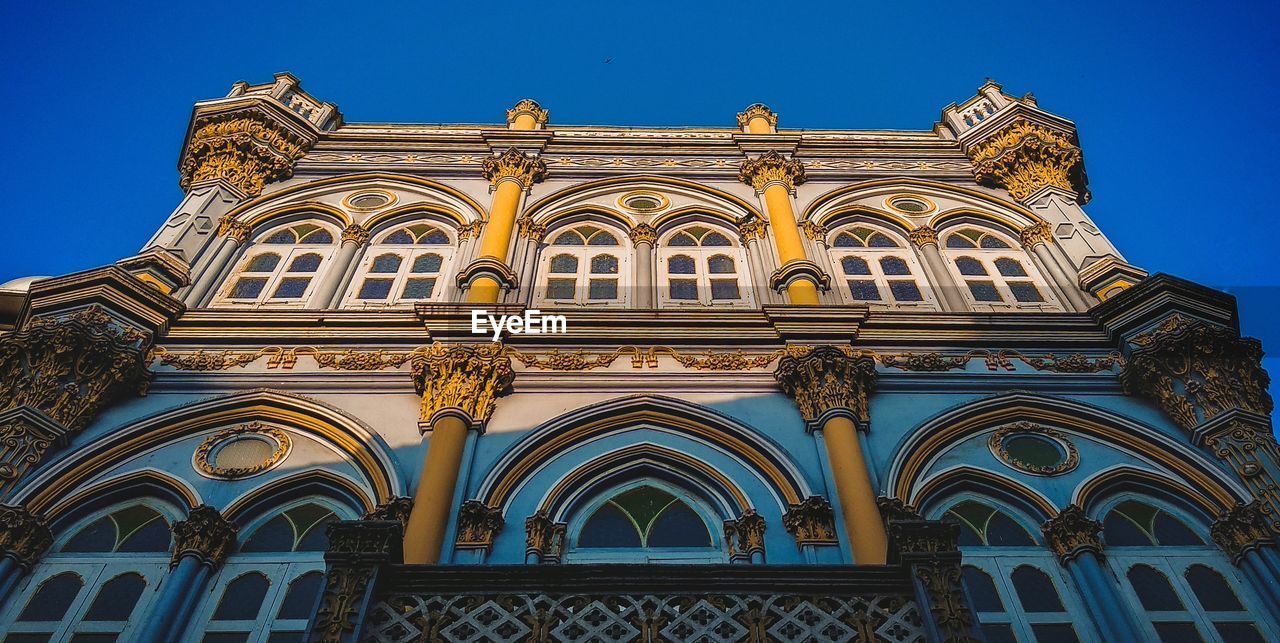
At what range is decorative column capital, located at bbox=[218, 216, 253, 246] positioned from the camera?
1706cm

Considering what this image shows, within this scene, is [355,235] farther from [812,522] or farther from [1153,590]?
[1153,590]

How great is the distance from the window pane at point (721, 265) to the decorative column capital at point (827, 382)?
3.52 metres

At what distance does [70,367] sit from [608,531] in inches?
253

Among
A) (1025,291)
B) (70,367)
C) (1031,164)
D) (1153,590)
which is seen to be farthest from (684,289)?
(70,367)

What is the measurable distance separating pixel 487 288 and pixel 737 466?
473cm

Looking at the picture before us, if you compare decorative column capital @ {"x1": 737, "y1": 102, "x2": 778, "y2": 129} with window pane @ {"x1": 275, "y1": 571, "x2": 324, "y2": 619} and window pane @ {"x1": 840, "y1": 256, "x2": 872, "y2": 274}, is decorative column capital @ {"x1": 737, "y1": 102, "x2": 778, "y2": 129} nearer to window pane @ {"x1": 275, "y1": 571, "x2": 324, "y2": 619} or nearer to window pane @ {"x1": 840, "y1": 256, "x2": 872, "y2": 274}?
window pane @ {"x1": 840, "y1": 256, "x2": 872, "y2": 274}

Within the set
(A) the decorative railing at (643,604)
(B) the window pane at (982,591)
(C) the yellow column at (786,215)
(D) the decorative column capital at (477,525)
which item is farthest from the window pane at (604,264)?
(A) the decorative railing at (643,604)

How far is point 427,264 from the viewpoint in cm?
1692

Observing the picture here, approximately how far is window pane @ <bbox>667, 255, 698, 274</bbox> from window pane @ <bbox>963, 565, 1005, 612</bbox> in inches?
276

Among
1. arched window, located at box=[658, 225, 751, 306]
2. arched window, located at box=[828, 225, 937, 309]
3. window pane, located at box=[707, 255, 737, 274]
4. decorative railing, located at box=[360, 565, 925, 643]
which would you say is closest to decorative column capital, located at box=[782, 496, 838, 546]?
decorative railing, located at box=[360, 565, 925, 643]

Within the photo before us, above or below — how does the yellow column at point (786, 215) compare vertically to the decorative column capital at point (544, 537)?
above

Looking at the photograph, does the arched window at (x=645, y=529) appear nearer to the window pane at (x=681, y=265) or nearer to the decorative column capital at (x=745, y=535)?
the decorative column capital at (x=745, y=535)

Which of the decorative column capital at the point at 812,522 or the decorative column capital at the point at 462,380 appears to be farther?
the decorative column capital at the point at 462,380

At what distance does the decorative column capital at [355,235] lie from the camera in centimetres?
1734
